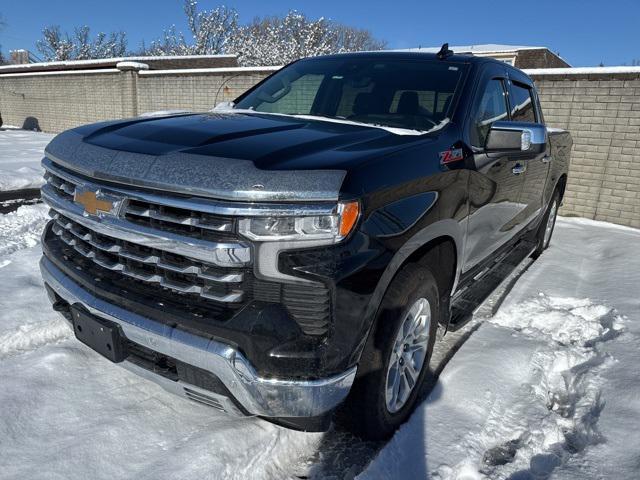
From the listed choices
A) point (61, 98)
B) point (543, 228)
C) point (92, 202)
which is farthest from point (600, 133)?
point (61, 98)

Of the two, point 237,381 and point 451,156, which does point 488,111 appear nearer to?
point 451,156

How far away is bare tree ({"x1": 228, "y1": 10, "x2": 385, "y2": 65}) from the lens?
4128 centimetres

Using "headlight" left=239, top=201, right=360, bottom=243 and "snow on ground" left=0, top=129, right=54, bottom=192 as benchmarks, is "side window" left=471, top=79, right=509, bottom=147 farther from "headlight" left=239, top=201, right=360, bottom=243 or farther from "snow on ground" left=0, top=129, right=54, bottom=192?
"snow on ground" left=0, top=129, right=54, bottom=192

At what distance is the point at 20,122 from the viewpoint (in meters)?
21.2

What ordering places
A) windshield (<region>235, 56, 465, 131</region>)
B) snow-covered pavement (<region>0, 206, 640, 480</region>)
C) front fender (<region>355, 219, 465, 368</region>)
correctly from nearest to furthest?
1. front fender (<region>355, 219, 465, 368</region>)
2. snow-covered pavement (<region>0, 206, 640, 480</region>)
3. windshield (<region>235, 56, 465, 131</region>)

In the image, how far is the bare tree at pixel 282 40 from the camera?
41.3 metres

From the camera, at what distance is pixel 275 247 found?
169 cm

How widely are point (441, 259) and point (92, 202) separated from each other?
67.2 inches

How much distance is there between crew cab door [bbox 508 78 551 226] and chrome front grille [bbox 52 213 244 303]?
2.64 meters

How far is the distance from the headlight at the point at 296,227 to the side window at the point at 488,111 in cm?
141

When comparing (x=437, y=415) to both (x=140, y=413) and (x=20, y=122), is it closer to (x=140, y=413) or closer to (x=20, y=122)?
(x=140, y=413)

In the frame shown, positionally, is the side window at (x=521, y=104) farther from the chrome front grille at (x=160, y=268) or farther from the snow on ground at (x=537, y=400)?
the chrome front grille at (x=160, y=268)

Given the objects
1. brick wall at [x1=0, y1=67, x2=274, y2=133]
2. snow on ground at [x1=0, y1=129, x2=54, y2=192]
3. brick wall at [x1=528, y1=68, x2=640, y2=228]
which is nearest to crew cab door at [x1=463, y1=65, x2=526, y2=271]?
brick wall at [x1=528, y1=68, x2=640, y2=228]

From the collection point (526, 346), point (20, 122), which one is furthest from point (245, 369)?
point (20, 122)
